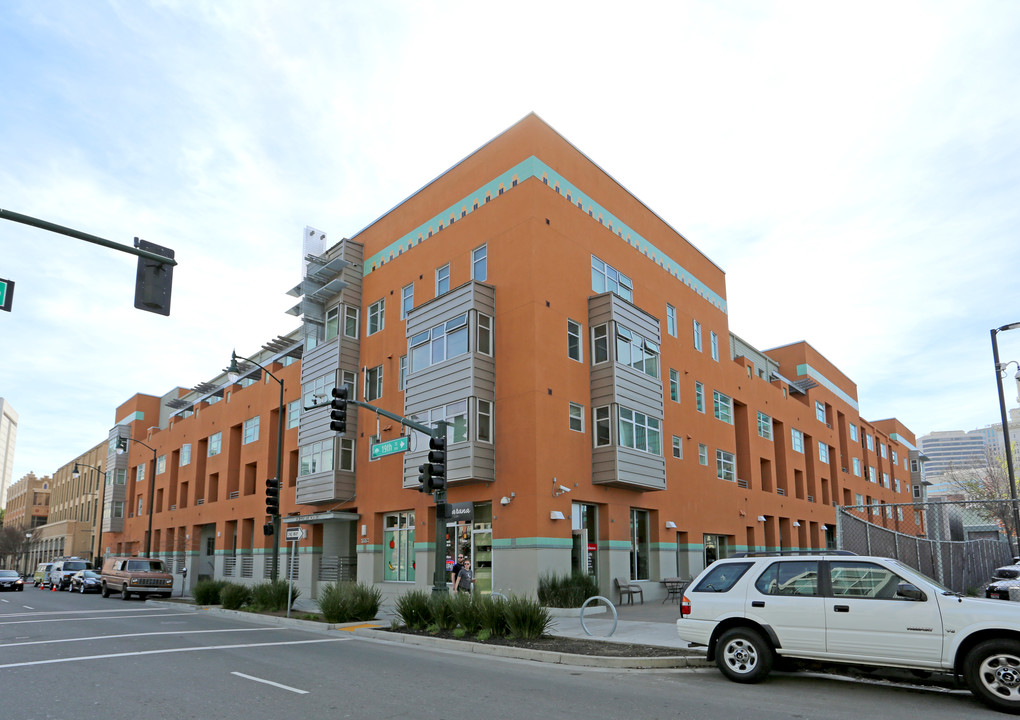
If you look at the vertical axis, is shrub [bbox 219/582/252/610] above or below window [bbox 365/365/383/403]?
below

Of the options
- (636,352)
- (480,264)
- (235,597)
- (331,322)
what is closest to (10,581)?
(331,322)

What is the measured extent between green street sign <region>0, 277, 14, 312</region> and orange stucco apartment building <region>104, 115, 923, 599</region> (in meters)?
10.9

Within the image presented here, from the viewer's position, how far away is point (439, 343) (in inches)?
1036

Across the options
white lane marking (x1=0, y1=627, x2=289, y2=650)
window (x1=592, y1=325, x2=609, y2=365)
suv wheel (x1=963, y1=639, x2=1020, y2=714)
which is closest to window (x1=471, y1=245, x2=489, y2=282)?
window (x1=592, y1=325, x2=609, y2=365)

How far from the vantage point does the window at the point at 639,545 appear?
27125 millimetres

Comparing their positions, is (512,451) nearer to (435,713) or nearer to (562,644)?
(562,644)

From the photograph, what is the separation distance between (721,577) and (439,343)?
16.7 meters

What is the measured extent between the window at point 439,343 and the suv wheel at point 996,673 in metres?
18.1

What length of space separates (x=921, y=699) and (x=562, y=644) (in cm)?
642

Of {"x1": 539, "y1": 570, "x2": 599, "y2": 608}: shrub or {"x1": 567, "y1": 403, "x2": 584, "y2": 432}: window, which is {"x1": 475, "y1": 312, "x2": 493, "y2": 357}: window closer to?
{"x1": 567, "y1": 403, "x2": 584, "y2": 432}: window

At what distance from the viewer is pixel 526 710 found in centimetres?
864

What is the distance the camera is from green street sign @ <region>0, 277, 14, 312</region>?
10.5 m

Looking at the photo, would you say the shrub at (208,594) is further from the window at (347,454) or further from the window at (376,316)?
the window at (376,316)

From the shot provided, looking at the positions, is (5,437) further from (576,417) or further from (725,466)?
(576,417)
